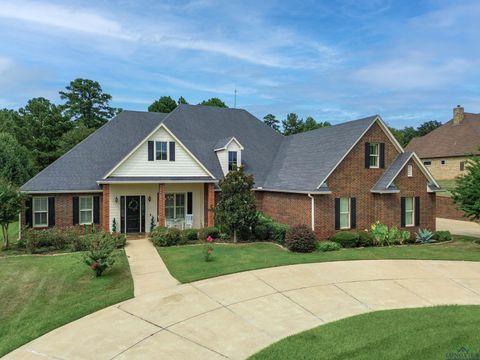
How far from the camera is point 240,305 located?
9320 mm

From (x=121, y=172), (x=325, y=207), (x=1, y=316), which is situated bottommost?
(x=1, y=316)

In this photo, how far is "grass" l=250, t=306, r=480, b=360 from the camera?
665 centimetres

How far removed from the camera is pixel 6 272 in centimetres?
1284

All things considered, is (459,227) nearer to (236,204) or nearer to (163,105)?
(236,204)

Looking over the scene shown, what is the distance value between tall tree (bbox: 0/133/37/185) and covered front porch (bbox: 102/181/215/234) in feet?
71.7

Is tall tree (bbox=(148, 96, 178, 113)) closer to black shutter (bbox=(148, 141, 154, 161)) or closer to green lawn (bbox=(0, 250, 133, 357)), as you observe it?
black shutter (bbox=(148, 141, 154, 161))

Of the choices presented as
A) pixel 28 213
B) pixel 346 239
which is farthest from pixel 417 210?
pixel 28 213

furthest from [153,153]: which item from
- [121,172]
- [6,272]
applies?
[6,272]

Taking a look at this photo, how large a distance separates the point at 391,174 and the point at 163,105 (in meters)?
31.5

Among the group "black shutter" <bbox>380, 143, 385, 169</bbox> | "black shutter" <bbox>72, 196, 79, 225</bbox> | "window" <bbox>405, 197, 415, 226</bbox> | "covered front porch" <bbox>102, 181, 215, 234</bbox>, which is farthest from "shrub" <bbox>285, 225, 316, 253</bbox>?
"black shutter" <bbox>72, 196, 79, 225</bbox>

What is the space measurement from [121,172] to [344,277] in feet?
41.0

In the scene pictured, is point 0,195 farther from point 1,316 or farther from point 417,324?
point 417,324

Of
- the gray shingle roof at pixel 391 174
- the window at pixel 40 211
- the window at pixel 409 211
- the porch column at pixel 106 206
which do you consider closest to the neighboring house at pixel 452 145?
the window at pixel 409 211

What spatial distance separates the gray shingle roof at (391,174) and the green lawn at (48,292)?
13.3m
